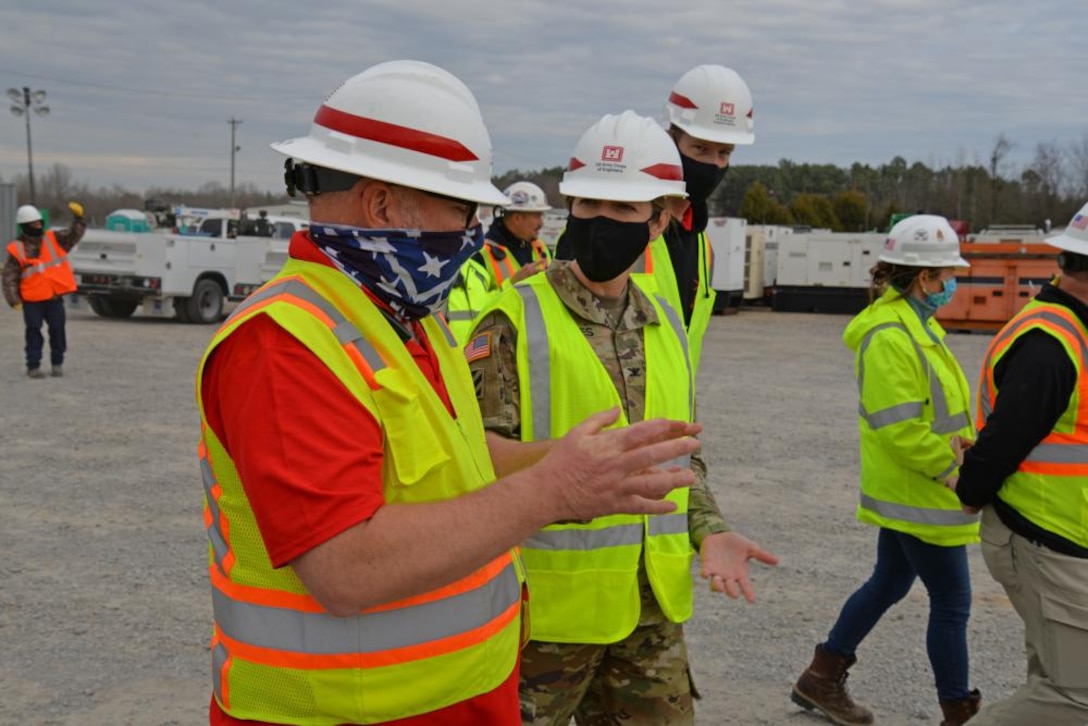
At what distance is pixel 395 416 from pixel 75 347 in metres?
17.7

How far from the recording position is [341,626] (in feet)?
6.14

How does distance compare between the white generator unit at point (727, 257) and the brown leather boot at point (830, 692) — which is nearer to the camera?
the brown leather boot at point (830, 692)

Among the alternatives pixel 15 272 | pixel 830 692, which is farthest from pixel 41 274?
pixel 830 692

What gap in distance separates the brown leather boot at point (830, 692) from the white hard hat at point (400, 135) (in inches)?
135

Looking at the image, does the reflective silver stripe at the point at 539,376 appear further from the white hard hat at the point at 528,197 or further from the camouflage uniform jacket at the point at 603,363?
the white hard hat at the point at 528,197

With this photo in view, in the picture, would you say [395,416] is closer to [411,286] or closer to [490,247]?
[411,286]

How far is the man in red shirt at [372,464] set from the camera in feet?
5.61

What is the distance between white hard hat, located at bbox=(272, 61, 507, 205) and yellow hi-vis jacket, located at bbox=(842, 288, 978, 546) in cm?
301

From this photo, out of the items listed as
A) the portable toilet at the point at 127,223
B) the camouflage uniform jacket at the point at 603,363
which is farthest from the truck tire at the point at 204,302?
the camouflage uniform jacket at the point at 603,363

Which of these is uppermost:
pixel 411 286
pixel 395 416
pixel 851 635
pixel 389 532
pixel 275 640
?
pixel 411 286

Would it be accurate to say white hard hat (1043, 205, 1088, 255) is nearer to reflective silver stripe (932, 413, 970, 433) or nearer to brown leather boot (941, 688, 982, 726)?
reflective silver stripe (932, 413, 970, 433)

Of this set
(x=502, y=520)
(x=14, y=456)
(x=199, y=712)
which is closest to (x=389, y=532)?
(x=502, y=520)

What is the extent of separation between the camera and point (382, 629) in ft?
6.22

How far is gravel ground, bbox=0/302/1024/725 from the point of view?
4.88m
